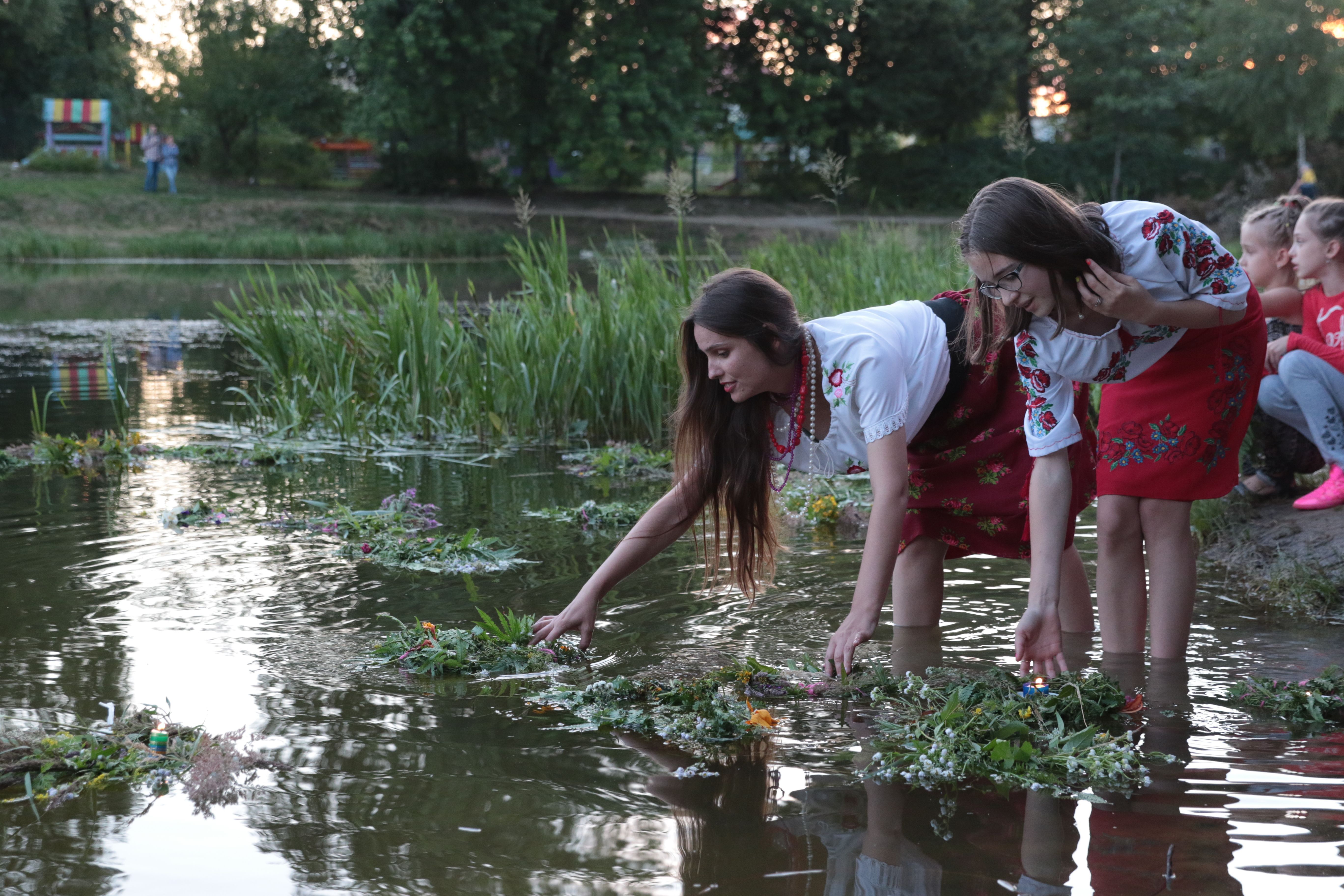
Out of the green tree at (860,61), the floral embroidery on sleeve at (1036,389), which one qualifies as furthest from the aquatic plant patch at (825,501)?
the green tree at (860,61)

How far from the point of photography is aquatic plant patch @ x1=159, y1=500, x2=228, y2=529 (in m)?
5.20

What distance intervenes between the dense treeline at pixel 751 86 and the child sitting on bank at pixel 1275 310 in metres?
23.9

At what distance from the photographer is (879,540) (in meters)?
2.87

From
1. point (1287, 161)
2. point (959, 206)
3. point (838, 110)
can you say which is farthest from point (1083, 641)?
point (1287, 161)

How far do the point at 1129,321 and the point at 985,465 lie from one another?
588mm

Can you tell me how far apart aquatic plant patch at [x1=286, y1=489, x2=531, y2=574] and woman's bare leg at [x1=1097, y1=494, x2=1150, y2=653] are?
2115mm

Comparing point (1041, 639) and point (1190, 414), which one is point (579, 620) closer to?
point (1041, 639)

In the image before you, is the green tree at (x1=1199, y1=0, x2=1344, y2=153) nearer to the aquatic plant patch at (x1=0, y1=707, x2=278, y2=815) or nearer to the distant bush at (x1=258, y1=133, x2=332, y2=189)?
the distant bush at (x1=258, y1=133, x2=332, y2=189)

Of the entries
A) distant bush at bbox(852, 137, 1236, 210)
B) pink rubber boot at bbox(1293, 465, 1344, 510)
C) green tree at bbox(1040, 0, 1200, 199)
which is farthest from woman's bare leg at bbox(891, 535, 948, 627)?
green tree at bbox(1040, 0, 1200, 199)

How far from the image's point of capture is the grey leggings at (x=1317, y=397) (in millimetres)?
4523

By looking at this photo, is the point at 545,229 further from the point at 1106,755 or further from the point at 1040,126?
the point at 1106,755

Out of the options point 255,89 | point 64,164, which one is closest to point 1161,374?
point 64,164

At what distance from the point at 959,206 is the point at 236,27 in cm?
2002

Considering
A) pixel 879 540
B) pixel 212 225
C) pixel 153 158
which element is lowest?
pixel 879 540
